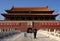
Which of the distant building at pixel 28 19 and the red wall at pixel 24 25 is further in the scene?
the distant building at pixel 28 19

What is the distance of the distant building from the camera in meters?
66.2

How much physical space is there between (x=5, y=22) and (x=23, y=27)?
6.63m

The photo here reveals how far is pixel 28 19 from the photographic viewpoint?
238ft

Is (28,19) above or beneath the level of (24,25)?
above

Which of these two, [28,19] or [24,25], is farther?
[28,19]

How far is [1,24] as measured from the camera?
218 feet

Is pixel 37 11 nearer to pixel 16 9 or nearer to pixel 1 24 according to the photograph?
pixel 16 9

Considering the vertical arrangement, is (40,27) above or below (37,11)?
below

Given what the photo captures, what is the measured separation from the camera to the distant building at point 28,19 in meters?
66.2

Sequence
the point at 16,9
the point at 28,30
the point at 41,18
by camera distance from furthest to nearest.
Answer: the point at 16,9
the point at 41,18
the point at 28,30

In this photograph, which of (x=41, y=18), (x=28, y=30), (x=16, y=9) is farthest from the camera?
(x=16, y=9)

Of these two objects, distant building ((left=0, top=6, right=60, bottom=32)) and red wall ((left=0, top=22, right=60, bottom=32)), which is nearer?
red wall ((left=0, top=22, right=60, bottom=32))

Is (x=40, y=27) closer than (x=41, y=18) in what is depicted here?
Yes

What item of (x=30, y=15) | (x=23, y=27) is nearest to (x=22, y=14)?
(x=30, y=15)
